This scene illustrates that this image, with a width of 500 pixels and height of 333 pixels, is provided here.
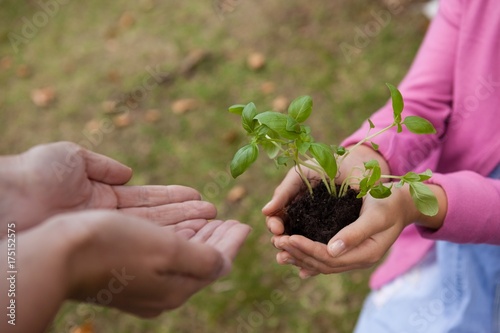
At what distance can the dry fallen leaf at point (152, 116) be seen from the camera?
317cm

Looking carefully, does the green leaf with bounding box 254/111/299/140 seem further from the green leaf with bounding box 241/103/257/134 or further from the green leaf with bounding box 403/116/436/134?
the green leaf with bounding box 403/116/436/134

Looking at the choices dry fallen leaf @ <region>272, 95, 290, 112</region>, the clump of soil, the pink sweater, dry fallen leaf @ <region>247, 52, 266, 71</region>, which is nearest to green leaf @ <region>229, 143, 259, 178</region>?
the clump of soil

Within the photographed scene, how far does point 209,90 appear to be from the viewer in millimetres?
3242

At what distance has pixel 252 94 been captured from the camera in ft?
10.3

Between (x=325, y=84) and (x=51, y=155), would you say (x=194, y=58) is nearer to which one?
(x=325, y=84)

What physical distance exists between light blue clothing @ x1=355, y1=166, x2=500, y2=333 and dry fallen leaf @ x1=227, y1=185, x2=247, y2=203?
1.21 m

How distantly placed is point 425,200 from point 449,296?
0.59 m

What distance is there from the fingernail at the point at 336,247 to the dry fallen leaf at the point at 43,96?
286 cm

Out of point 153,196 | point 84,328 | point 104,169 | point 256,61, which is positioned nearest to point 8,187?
point 104,169

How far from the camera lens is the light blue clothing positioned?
148 centimetres

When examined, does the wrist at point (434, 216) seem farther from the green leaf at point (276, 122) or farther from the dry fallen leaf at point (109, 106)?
the dry fallen leaf at point (109, 106)

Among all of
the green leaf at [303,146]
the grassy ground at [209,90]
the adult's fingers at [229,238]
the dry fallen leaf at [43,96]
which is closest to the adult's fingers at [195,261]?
the adult's fingers at [229,238]

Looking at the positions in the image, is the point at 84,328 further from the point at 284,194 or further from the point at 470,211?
the point at 470,211

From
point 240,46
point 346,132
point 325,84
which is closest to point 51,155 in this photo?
point 346,132
